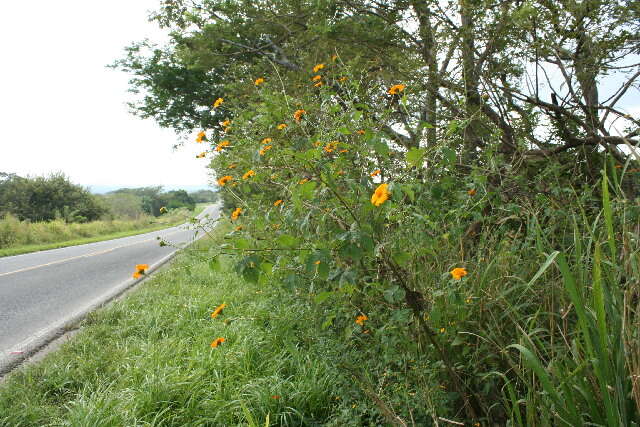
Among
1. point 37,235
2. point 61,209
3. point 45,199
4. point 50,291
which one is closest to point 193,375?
point 50,291

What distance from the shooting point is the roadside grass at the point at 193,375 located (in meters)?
1.78

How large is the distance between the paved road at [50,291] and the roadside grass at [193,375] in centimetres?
59

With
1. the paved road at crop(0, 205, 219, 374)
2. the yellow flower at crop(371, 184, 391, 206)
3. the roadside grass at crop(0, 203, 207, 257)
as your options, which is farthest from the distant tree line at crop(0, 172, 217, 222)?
the yellow flower at crop(371, 184, 391, 206)

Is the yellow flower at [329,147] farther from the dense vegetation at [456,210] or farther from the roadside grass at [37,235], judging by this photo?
the roadside grass at [37,235]

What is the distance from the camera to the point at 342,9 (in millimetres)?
4590

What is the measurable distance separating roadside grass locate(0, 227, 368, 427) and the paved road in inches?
23.1

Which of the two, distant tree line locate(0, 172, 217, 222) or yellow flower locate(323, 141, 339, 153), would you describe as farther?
distant tree line locate(0, 172, 217, 222)

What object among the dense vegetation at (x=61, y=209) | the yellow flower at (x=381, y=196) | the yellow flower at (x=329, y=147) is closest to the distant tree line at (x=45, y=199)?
the dense vegetation at (x=61, y=209)

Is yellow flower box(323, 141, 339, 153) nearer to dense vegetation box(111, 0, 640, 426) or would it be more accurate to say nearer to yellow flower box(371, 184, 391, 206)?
dense vegetation box(111, 0, 640, 426)

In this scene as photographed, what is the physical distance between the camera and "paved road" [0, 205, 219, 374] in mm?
3406

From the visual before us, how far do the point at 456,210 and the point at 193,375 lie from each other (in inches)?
65.8

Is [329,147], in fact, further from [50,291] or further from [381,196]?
[50,291]

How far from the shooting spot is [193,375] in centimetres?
212

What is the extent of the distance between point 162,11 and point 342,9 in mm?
6007
